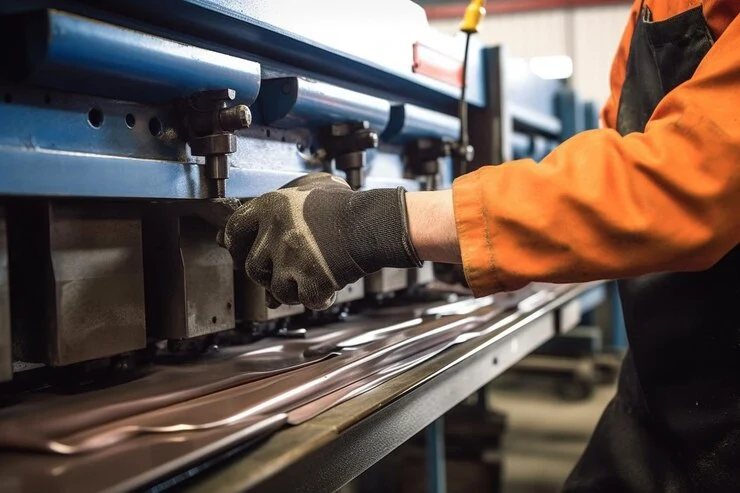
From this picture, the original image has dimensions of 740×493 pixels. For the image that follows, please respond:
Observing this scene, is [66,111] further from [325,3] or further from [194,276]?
[325,3]

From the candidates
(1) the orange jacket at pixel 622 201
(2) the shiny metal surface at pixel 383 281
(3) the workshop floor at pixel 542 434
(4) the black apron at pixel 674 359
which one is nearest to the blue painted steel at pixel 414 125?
(2) the shiny metal surface at pixel 383 281

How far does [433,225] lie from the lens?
86 cm

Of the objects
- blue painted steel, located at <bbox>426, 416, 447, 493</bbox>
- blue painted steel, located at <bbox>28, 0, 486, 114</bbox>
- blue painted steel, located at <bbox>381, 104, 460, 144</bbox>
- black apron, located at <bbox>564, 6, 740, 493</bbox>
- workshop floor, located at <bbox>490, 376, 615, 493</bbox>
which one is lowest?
workshop floor, located at <bbox>490, 376, 615, 493</bbox>

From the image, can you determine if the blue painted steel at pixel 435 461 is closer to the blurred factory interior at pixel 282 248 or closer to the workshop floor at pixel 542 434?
the blurred factory interior at pixel 282 248

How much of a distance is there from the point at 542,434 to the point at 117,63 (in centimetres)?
298

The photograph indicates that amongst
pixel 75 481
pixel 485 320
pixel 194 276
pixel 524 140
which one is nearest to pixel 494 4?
pixel 524 140

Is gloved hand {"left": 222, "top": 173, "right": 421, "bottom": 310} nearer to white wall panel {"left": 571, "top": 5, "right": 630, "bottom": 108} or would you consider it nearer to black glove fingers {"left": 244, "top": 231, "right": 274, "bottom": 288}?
black glove fingers {"left": 244, "top": 231, "right": 274, "bottom": 288}

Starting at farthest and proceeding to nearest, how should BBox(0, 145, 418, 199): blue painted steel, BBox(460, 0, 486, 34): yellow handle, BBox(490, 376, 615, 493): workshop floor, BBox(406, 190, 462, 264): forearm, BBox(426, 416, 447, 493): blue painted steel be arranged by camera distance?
BBox(490, 376, 615, 493): workshop floor
BBox(426, 416, 447, 493): blue painted steel
BBox(460, 0, 486, 34): yellow handle
BBox(406, 190, 462, 264): forearm
BBox(0, 145, 418, 199): blue painted steel

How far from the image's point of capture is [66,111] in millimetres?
806

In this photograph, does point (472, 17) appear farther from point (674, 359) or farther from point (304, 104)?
point (674, 359)

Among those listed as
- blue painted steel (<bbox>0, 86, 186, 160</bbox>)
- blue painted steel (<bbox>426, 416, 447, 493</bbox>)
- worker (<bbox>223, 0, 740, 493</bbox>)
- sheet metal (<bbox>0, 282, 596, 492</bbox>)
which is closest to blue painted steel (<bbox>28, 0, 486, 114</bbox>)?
blue painted steel (<bbox>0, 86, 186, 160</bbox>)

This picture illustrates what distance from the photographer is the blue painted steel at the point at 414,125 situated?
1.46m

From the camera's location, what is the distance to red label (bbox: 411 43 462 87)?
1.49m

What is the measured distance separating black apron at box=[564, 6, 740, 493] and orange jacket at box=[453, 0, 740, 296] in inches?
9.1
